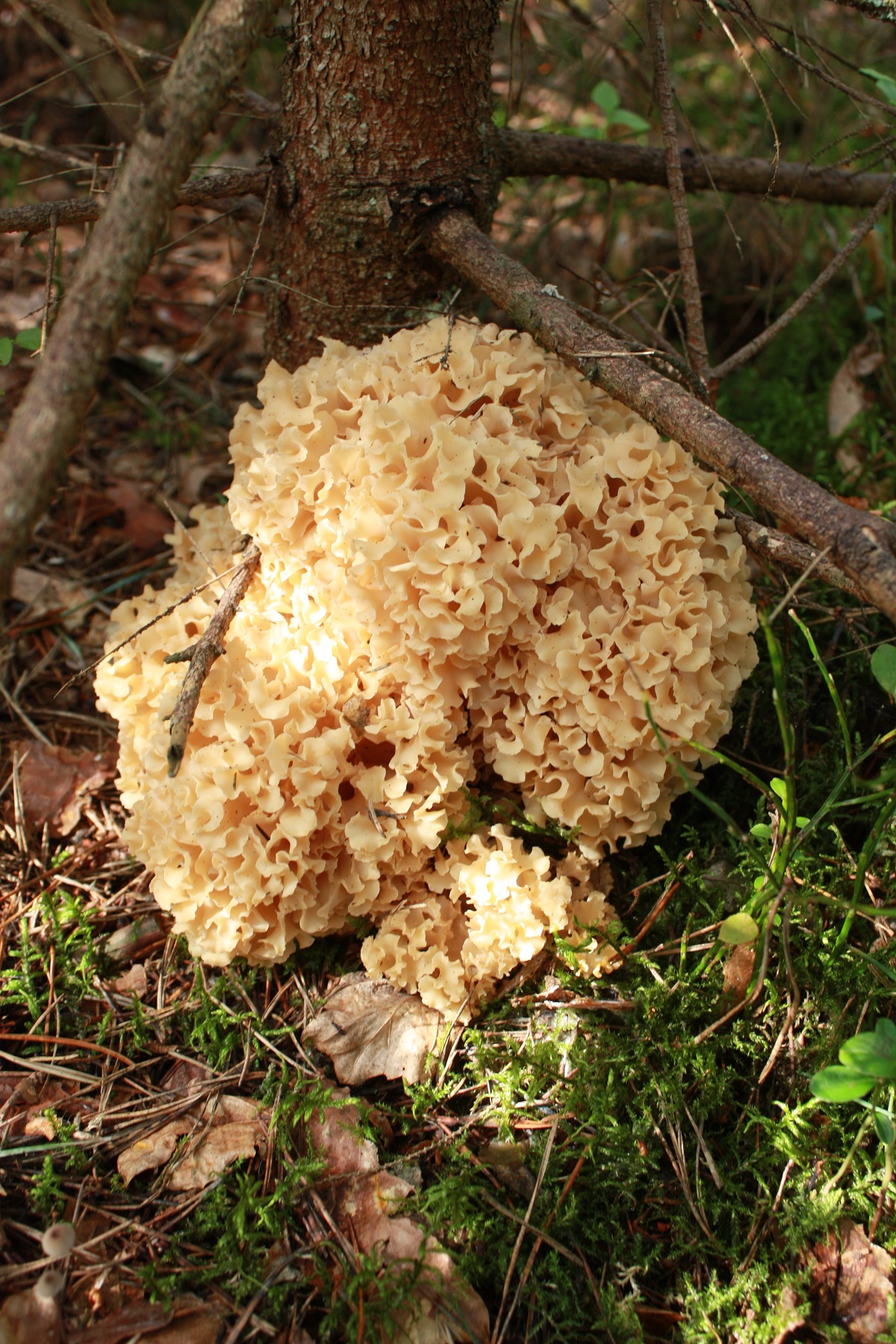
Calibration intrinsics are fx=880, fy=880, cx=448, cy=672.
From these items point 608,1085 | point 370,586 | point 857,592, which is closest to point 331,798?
point 370,586

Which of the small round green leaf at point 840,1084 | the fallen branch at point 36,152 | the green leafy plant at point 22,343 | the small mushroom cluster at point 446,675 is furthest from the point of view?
the fallen branch at point 36,152

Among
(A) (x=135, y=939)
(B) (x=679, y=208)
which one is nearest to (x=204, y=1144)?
(A) (x=135, y=939)

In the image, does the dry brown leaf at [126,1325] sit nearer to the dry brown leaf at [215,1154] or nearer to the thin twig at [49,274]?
the dry brown leaf at [215,1154]

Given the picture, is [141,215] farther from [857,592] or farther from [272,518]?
[857,592]

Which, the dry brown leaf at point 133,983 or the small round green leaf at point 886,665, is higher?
the small round green leaf at point 886,665

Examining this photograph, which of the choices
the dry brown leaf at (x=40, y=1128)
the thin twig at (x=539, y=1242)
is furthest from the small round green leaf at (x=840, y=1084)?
the dry brown leaf at (x=40, y=1128)

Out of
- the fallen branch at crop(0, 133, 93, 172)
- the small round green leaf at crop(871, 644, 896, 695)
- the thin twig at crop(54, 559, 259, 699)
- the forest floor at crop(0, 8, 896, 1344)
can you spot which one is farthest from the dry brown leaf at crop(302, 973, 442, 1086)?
the fallen branch at crop(0, 133, 93, 172)
